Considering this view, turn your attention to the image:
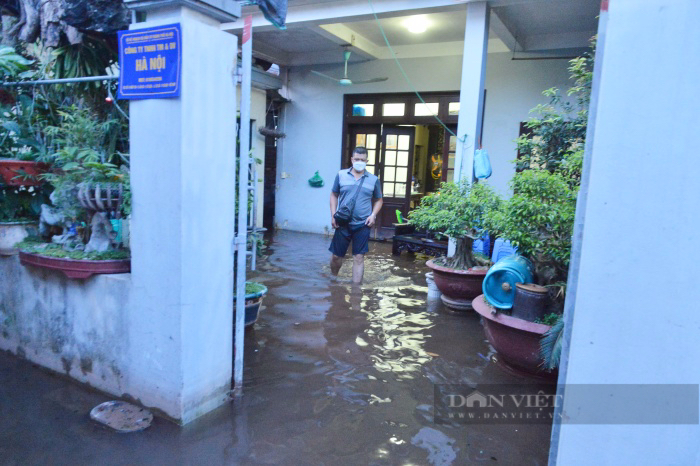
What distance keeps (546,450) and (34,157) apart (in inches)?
166

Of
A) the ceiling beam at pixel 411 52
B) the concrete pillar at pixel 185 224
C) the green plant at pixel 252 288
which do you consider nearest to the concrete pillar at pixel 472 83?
the ceiling beam at pixel 411 52

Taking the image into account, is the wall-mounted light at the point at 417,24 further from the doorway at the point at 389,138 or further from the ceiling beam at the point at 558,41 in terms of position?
the ceiling beam at the point at 558,41

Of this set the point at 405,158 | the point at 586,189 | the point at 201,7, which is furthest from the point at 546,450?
the point at 405,158

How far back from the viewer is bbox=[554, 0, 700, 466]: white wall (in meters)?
1.65

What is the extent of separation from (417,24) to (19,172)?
22.0 feet

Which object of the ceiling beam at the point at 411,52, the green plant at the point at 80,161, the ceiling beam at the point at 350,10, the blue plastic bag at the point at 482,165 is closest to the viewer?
the green plant at the point at 80,161

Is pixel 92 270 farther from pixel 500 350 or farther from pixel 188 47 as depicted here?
pixel 500 350

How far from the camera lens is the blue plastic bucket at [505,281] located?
3.42 meters

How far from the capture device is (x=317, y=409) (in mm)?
2955

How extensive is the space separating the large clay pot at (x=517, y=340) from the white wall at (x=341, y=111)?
5.39 m

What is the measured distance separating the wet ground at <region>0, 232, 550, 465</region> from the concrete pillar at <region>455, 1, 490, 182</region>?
2879 mm

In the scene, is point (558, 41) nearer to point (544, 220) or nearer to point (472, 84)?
point (472, 84)

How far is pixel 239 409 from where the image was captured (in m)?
2.94

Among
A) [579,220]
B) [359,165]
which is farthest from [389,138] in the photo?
[579,220]
